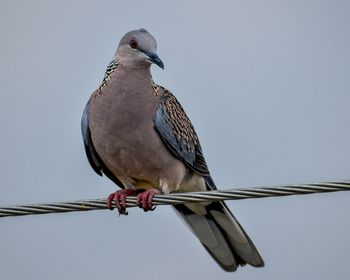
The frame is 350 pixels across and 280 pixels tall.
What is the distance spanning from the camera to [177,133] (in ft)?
21.0

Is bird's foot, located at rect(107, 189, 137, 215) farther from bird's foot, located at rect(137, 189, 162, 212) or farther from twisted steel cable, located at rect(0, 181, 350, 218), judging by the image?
twisted steel cable, located at rect(0, 181, 350, 218)

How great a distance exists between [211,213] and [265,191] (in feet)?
6.98

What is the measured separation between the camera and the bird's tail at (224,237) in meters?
6.33

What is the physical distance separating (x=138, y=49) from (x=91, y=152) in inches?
31.8

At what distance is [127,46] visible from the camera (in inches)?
249

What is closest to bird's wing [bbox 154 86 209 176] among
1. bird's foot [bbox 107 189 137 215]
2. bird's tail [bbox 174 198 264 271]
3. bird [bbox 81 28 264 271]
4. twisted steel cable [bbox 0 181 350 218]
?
bird [bbox 81 28 264 271]

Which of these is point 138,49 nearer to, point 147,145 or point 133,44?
point 133,44

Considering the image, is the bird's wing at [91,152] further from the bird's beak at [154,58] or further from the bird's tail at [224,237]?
the bird's tail at [224,237]

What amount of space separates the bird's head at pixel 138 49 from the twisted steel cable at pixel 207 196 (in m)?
1.46

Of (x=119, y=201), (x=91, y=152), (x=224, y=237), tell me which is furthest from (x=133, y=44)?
(x=224, y=237)

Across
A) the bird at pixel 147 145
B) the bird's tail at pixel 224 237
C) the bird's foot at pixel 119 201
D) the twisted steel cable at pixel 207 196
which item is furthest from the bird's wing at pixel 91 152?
the twisted steel cable at pixel 207 196

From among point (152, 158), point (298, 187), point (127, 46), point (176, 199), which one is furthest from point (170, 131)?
point (298, 187)

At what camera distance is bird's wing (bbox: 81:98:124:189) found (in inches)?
249

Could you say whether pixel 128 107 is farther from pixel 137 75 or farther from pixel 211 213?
pixel 211 213
